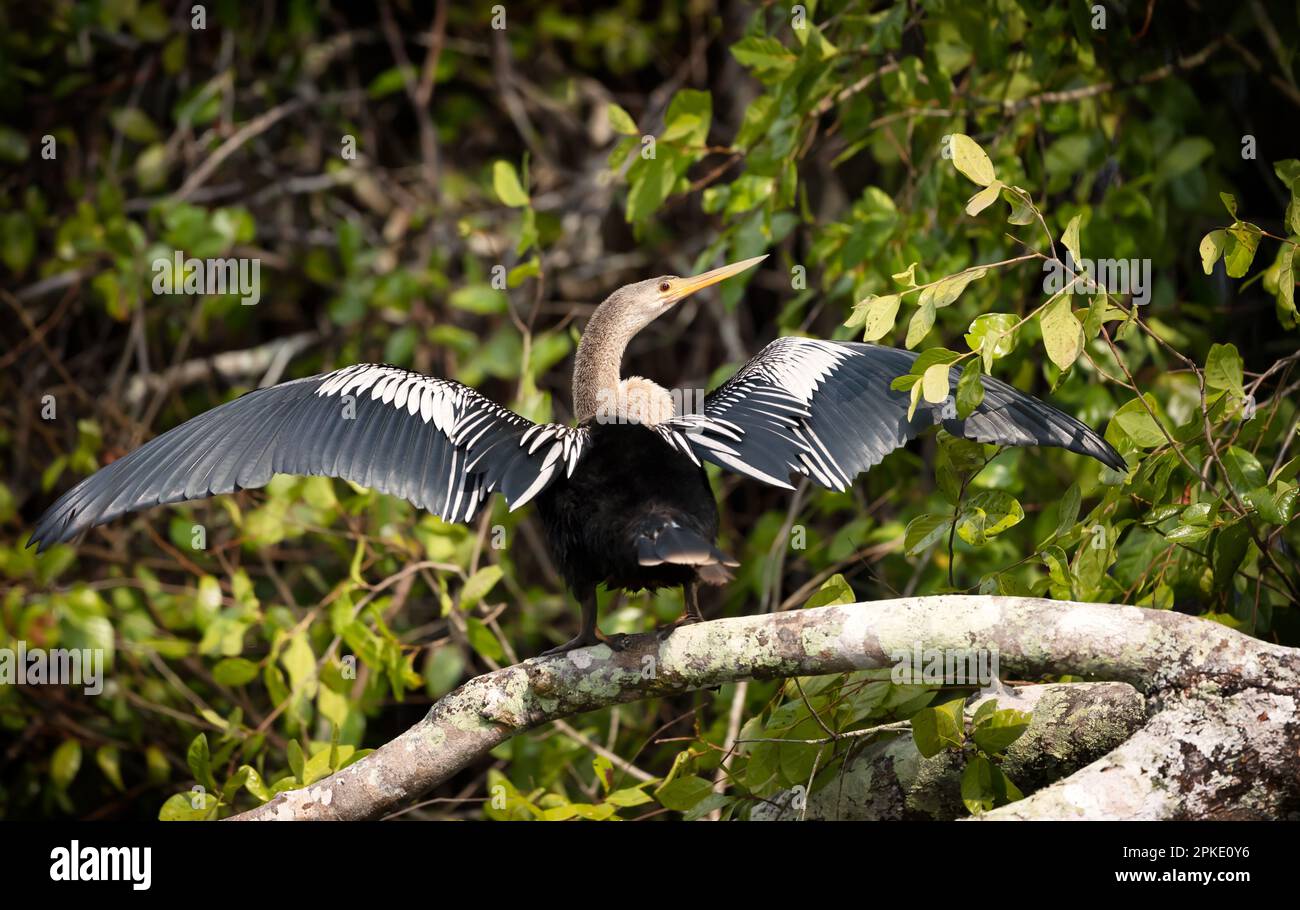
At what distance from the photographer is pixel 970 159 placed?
79.4 inches

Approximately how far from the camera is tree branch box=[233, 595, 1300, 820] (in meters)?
1.86

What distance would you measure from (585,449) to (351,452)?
48 cm

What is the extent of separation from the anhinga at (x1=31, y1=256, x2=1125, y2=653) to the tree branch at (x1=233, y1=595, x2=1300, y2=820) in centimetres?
21

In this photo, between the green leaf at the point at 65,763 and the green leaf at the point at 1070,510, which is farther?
the green leaf at the point at 65,763

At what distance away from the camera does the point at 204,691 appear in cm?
436

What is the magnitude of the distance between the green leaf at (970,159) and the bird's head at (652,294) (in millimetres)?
978

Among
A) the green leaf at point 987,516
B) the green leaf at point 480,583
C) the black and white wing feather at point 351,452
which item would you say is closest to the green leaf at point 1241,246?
the green leaf at point 987,516

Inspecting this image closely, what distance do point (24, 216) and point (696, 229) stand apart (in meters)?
2.53

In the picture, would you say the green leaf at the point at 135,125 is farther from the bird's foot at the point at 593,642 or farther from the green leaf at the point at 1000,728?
the green leaf at the point at 1000,728

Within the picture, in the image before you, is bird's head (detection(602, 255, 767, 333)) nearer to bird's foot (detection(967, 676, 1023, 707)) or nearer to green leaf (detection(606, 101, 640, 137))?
green leaf (detection(606, 101, 640, 137))

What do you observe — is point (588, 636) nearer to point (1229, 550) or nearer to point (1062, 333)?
point (1062, 333)

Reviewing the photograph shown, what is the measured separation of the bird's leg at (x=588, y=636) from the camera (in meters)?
2.23

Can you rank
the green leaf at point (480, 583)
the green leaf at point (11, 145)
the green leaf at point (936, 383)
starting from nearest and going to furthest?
the green leaf at point (936, 383)
the green leaf at point (480, 583)
the green leaf at point (11, 145)

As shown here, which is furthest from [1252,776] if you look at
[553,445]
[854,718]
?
[553,445]
